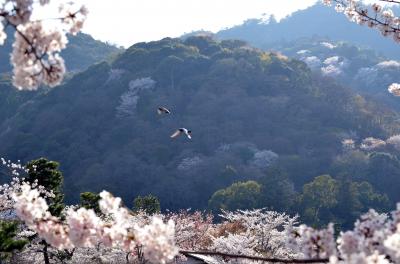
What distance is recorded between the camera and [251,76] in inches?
2188

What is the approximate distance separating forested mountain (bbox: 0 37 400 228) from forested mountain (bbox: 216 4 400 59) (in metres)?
53.1

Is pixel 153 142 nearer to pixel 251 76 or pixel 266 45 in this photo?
pixel 251 76

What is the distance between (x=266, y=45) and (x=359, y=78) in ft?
122

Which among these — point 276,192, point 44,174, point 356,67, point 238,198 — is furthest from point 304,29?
point 44,174

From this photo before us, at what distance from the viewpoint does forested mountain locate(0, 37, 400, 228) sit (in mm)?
39375

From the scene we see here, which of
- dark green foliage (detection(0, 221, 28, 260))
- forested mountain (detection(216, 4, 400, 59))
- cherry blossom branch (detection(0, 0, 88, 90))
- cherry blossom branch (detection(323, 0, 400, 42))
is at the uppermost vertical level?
forested mountain (detection(216, 4, 400, 59))

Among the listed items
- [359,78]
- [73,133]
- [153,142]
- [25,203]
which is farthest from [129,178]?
[359,78]

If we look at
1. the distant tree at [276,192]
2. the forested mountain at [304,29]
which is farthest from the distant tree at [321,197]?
the forested mountain at [304,29]

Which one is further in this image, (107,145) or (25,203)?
(107,145)

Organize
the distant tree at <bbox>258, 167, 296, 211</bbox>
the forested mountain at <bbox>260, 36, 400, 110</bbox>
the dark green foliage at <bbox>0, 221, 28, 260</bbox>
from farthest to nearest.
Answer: the forested mountain at <bbox>260, 36, 400, 110</bbox>
the distant tree at <bbox>258, 167, 296, 211</bbox>
the dark green foliage at <bbox>0, 221, 28, 260</bbox>

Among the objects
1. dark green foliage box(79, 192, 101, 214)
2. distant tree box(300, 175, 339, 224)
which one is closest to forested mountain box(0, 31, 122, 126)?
distant tree box(300, 175, 339, 224)

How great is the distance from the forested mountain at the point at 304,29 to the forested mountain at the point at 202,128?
53146 millimetres

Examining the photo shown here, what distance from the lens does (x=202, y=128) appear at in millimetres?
49188

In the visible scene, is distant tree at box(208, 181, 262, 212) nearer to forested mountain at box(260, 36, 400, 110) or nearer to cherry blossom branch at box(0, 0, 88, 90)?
cherry blossom branch at box(0, 0, 88, 90)
